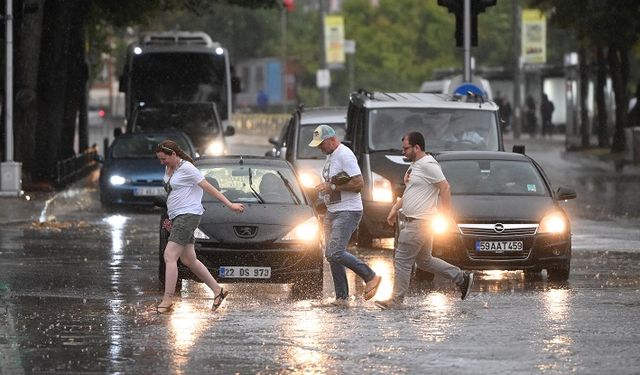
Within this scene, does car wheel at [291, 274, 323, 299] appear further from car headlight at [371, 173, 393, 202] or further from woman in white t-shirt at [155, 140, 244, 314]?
car headlight at [371, 173, 393, 202]

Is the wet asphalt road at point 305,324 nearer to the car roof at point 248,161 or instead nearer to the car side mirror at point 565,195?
the car side mirror at point 565,195

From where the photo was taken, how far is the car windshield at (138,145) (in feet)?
103

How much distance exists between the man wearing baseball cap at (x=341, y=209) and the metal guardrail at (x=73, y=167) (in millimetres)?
17542

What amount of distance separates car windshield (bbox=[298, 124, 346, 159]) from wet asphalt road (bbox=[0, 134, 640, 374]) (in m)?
6.42

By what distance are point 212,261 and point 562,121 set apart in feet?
191

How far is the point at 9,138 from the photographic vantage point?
3069cm

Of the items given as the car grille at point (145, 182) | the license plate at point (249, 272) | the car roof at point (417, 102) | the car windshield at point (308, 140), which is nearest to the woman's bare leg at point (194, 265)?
the license plate at point (249, 272)

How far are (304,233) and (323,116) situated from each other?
1224 centimetres

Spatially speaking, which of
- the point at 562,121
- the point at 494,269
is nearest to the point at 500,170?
the point at 494,269

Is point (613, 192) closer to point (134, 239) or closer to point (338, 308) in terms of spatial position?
point (134, 239)

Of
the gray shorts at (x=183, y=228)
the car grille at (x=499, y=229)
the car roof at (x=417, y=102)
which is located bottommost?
the car grille at (x=499, y=229)

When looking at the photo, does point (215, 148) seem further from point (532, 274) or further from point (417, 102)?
point (532, 274)

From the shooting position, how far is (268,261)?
16516 millimetres

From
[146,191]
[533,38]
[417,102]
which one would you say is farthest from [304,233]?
[533,38]
